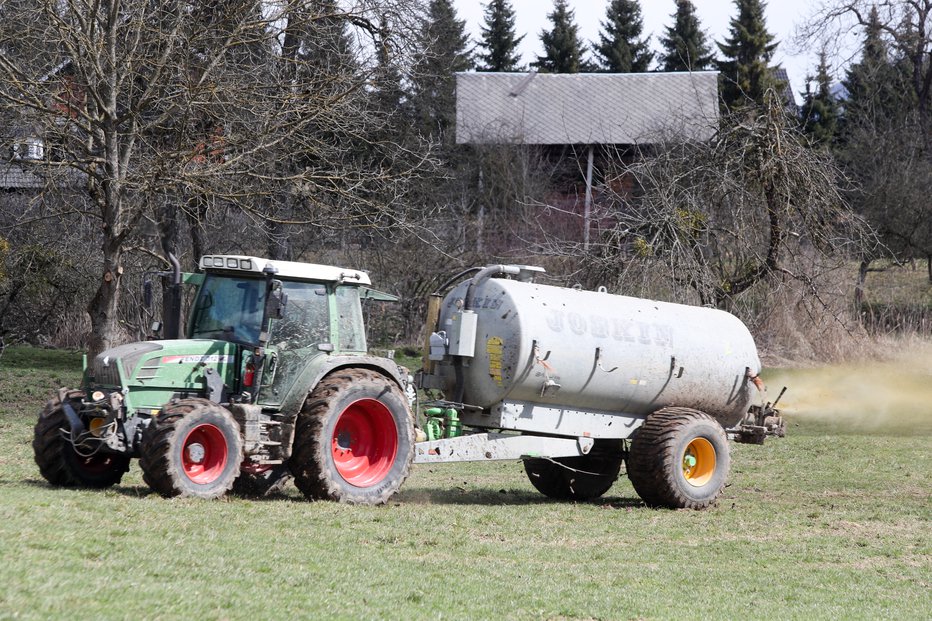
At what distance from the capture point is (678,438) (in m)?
12.7

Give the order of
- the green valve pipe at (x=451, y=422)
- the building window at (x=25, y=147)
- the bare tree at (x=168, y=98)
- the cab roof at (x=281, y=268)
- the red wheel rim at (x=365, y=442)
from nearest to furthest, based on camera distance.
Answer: the cab roof at (x=281, y=268), the red wheel rim at (x=365, y=442), the green valve pipe at (x=451, y=422), the bare tree at (x=168, y=98), the building window at (x=25, y=147)

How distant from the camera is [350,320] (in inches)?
470

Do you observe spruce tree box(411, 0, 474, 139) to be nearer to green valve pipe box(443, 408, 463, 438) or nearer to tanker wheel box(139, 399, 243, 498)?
green valve pipe box(443, 408, 463, 438)

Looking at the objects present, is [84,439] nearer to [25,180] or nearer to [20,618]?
[20,618]

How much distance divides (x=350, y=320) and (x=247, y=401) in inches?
61.8

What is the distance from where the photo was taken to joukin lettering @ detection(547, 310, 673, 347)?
12.4 meters

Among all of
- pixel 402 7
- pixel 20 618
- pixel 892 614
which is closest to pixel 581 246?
pixel 402 7

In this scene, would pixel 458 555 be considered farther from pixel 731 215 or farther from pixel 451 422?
pixel 731 215

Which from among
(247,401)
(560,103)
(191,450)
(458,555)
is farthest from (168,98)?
(560,103)

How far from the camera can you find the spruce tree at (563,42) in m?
58.2

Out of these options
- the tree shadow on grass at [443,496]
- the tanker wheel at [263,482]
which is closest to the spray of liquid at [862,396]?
the tree shadow on grass at [443,496]

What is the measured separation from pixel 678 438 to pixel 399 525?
4.08 metres

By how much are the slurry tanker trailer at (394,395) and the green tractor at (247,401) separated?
0.7 inches

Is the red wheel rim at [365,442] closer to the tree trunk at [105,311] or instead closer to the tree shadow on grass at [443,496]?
the tree shadow on grass at [443,496]
